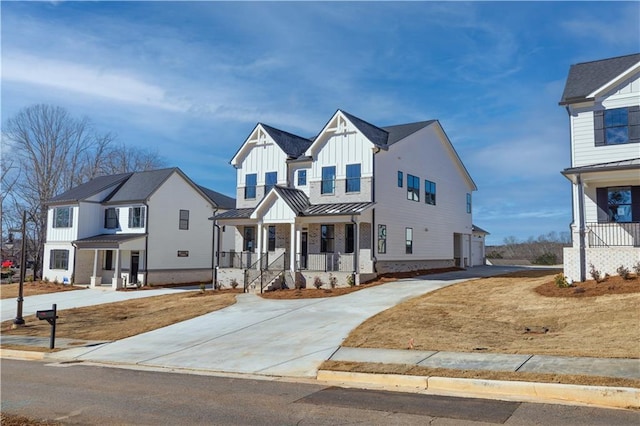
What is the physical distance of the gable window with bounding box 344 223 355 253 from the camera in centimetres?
2908

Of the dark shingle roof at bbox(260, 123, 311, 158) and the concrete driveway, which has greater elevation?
the dark shingle roof at bbox(260, 123, 311, 158)

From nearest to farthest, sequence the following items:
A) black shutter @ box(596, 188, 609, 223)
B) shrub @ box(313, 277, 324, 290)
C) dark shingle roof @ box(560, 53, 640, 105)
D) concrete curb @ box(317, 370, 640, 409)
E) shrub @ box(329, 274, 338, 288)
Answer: concrete curb @ box(317, 370, 640, 409), black shutter @ box(596, 188, 609, 223), dark shingle roof @ box(560, 53, 640, 105), shrub @ box(329, 274, 338, 288), shrub @ box(313, 277, 324, 290)

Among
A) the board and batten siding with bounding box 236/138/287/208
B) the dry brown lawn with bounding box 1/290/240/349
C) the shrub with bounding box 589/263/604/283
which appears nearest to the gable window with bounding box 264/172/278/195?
the board and batten siding with bounding box 236/138/287/208

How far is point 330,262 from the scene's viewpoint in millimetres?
28453

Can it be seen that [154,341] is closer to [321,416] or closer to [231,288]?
[321,416]

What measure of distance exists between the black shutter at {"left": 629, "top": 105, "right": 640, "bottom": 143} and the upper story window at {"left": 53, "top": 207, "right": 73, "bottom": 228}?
38.0 m

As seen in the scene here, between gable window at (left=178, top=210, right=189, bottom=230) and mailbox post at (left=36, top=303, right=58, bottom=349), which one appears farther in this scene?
gable window at (left=178, top=210, right=189, bottom=230)

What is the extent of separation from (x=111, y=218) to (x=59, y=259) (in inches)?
211

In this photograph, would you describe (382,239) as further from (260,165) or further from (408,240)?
(260,165)

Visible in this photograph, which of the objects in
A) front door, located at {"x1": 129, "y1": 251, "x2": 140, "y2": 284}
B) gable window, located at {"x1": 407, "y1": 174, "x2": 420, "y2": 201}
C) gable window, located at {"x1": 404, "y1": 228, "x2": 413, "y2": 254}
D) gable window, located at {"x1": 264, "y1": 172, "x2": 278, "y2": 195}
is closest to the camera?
gable window, located at {"x1": 404, "y1": 228, "x2": 413, "y2": 254}

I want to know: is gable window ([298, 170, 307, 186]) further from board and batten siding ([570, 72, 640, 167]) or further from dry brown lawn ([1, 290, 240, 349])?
board and batten siding ([570, 72, 640, 167])

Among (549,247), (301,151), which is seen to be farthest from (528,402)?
(549,247)

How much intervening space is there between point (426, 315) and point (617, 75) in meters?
13.7

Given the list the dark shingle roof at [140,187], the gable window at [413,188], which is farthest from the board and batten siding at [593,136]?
the dark shingle roof at [140,187]
